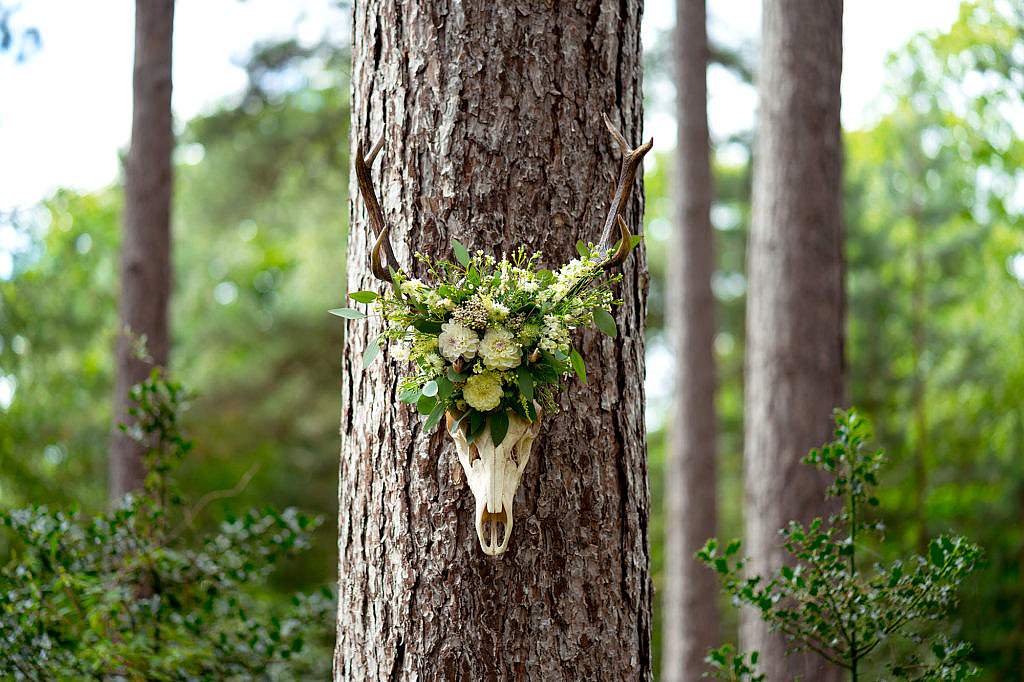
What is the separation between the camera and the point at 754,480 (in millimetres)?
4680

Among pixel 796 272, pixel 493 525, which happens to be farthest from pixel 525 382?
pixel 796 272

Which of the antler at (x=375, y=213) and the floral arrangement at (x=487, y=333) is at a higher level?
the antler at (x=375, y=213)

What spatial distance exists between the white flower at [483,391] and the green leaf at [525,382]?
4 cm

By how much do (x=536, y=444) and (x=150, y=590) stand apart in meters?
2.52

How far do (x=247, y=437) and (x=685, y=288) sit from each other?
6.14m

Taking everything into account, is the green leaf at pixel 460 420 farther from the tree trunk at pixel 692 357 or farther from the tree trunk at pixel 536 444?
the tree trunk at pixel 692 357

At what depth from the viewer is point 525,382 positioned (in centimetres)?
187

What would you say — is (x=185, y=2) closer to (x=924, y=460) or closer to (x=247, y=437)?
(x=247, y=437)

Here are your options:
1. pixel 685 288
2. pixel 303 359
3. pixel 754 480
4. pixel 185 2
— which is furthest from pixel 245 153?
pixel 754 480

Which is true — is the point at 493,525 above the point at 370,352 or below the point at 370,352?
below

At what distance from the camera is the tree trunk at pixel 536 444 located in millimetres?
1941

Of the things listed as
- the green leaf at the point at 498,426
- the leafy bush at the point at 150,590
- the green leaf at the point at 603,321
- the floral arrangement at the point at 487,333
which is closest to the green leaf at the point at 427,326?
the floral arrangement at the point at 487,333

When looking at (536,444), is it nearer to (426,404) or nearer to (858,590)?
(426,404)

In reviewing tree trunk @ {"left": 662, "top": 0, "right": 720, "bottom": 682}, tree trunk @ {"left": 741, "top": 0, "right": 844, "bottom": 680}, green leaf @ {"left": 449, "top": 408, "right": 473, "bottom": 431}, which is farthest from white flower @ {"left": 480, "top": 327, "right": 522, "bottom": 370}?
tree trunk @ {"left": 662, "top": 0, "right": 720, "bottom": 682}
